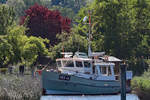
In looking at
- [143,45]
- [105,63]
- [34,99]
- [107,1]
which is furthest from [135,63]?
[34,99]

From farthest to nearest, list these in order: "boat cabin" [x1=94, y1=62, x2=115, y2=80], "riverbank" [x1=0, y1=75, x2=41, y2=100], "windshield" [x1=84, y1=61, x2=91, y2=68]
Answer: "boat cabin" [x1=94, y1=62, x2=115, y2=80] < "windshield" [x1=84, y1=61, x2=91, y2=68] < "riverbank" [x1=0, y1=75, x2=41, y2=100]

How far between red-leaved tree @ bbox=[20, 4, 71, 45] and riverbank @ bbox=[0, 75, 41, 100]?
63.2 feet

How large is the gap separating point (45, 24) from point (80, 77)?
2032cm

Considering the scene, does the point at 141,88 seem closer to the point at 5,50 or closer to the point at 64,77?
the point at 64,77

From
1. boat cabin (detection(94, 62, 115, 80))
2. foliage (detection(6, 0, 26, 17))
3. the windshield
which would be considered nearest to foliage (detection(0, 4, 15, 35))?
the windshield

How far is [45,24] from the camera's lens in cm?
4678

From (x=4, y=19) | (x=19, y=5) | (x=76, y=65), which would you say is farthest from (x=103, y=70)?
(x=19, y=5)

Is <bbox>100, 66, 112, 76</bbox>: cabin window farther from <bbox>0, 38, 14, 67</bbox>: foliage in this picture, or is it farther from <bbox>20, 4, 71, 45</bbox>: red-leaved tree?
<bbox>20, 4, 71, 45</bbox>: red-leaved tree

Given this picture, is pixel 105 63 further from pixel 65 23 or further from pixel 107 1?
pixel 65 23

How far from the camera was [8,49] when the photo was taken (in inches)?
1158

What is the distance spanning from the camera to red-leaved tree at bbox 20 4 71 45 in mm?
45656

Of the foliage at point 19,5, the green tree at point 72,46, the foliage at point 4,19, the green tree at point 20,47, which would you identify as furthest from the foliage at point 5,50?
the foliage at point 19,5


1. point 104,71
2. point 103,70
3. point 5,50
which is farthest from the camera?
point 5,50

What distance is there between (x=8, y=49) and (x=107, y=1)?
12.6m
